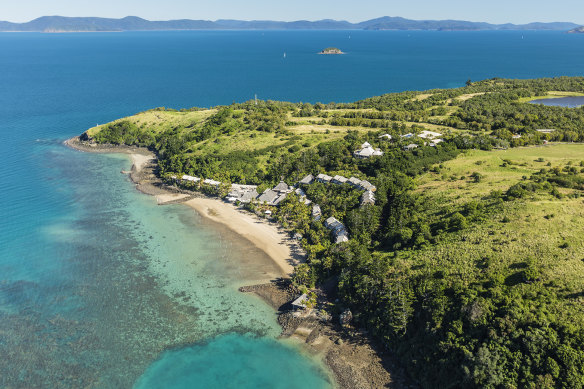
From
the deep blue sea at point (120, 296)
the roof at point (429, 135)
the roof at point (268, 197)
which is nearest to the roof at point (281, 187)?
the roof at point (268, 197)

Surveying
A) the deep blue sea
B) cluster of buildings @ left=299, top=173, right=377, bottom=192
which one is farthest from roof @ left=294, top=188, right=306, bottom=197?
the deep blue sea

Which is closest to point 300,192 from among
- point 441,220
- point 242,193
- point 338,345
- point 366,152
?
point 242,193

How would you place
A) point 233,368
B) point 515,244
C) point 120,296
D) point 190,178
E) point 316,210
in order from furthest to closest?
1. point 190,178
2. point 316,210
3. point 120,296
4. point 515,244
5. point 233,368

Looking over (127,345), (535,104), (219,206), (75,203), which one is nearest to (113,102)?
(75,203)

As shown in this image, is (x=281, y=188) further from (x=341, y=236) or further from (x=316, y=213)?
(x=341, y=236)

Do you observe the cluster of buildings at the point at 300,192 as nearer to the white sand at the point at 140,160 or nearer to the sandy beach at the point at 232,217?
the sandy beach at the point at 232,217

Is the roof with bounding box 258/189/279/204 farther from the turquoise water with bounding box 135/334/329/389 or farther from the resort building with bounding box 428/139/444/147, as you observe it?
the resort building with bounding box 428/139/444/147

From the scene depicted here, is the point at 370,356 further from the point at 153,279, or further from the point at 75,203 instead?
the point at 75,203
